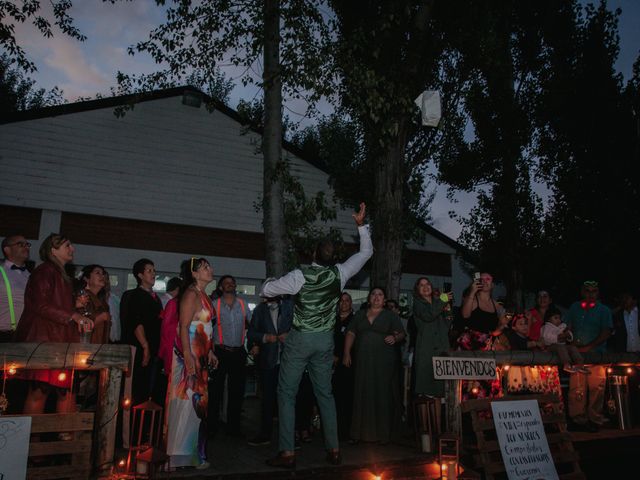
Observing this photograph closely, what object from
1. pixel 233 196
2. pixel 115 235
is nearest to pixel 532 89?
pixel 233 196

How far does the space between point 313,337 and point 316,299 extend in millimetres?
387

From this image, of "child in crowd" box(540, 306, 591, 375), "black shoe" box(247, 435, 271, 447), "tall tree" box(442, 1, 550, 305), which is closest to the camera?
"black shoe" box(247, 435, 271, 447)

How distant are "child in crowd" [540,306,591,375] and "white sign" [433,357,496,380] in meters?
1.74

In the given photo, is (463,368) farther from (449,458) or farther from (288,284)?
(288,284)

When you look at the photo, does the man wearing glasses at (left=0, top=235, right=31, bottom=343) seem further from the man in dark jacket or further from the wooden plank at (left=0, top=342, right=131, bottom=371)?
the man in dark jacket

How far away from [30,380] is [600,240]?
54.8ft

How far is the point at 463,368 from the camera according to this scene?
5773 mm

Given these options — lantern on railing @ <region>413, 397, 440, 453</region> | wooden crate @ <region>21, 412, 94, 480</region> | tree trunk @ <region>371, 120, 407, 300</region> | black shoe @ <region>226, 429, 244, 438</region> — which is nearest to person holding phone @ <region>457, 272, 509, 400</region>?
lantern on railing @ <region>413, 397, 440, 453</region>

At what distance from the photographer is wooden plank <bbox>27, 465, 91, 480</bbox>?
4.04 meters

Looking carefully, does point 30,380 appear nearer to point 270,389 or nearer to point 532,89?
point 270,389

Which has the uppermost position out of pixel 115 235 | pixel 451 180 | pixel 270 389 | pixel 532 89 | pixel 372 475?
pixel 532 89

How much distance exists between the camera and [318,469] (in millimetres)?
5141

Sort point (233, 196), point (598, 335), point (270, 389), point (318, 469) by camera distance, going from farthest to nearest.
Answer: point (233, 196), point (598, 335), point (270, 389), point (318, 469)

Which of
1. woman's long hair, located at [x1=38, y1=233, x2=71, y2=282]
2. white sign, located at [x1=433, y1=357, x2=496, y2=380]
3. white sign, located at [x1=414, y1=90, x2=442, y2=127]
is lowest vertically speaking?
white sign, located at [x1=433, y1=357, x2=496, y2=380]
